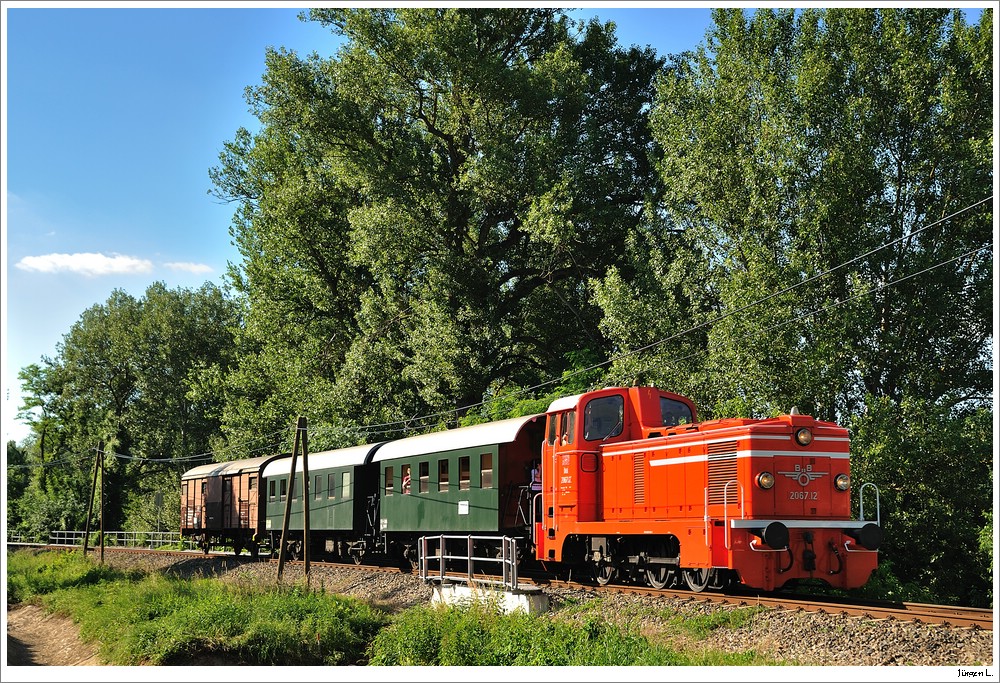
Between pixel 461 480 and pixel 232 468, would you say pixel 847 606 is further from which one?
pixel 232 468

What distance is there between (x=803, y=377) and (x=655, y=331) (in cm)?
601

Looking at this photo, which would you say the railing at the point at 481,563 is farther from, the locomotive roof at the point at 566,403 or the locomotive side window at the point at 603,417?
the locomotive roof at the point at 566,403

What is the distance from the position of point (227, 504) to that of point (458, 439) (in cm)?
1843

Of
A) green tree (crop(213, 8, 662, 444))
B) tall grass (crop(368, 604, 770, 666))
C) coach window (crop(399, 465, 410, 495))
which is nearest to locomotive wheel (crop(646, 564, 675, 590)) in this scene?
tall grass (crop(368, 604, 770, 666))

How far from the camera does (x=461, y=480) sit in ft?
75.4

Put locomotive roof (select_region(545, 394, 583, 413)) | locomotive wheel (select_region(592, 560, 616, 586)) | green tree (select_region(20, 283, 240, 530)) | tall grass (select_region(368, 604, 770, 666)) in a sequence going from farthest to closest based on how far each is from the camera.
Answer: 1. green tree (select_region(20, 283, 240, 530))
2. locomotive roof (select_region(545, 394, 583, 413))
3. locomotive wheel (select_region(592, 560, 616, 586))
4. tall grass (select_region(368, 604, 770, 666))

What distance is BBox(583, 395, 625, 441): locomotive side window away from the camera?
18766 mm

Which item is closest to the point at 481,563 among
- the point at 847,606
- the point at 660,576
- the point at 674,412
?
the point at 660,576

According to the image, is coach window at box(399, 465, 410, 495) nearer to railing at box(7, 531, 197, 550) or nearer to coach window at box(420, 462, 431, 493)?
coach window at box(420, 462, 431, 493)

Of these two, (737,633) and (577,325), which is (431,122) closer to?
(577,325)

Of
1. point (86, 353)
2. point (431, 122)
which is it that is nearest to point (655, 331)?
point (431, 122)

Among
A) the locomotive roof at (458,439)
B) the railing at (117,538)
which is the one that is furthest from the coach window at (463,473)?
the railing at (117,538)

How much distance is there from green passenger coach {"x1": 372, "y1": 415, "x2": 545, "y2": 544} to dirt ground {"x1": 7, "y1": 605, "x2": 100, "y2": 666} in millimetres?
8633

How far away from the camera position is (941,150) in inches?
1042
